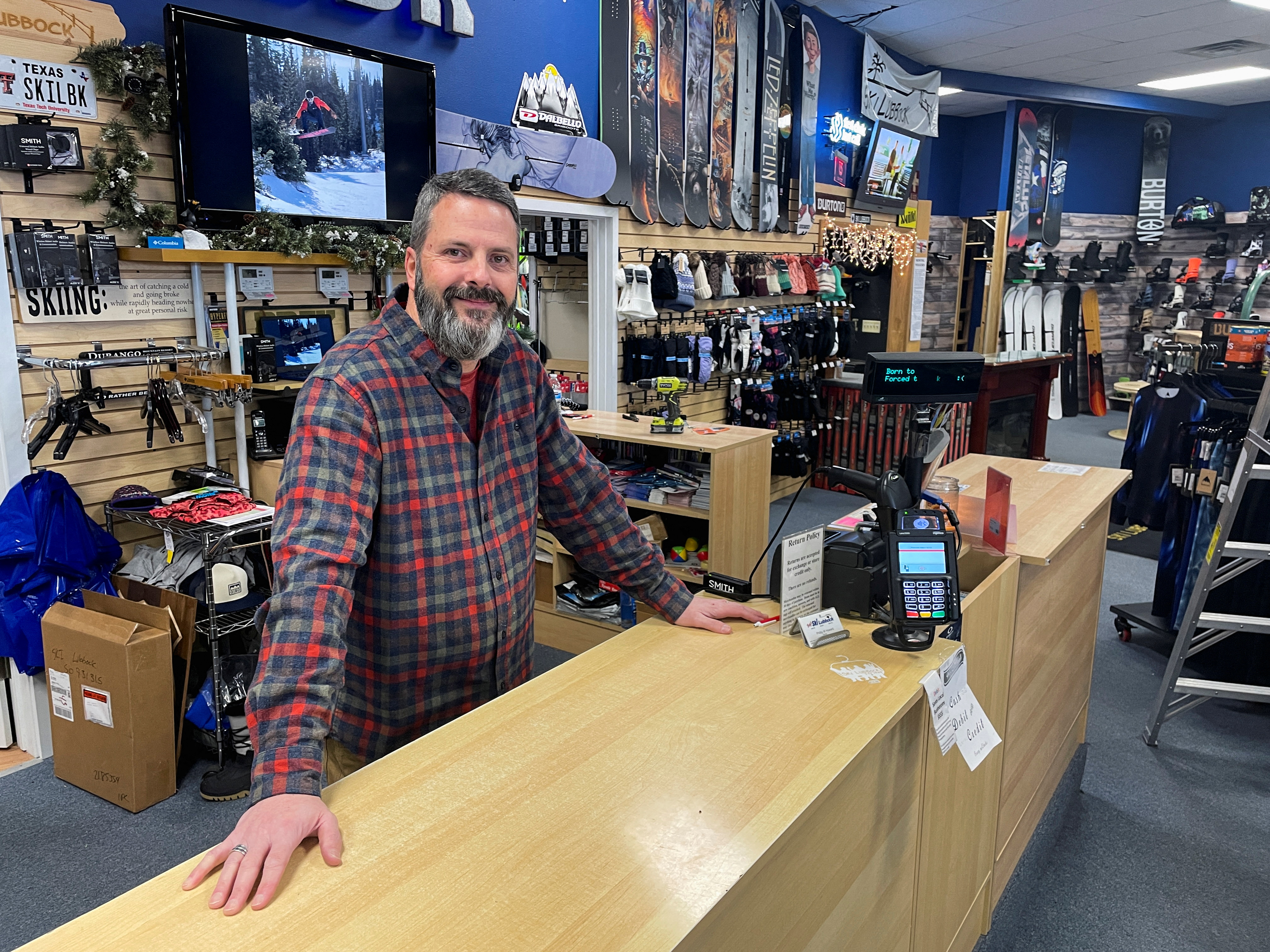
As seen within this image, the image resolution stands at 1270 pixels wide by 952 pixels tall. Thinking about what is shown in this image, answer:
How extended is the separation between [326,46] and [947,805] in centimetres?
370

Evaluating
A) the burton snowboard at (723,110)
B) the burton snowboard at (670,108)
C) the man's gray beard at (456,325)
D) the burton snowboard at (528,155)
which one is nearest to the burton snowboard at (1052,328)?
the burton snowboard at (723,110)

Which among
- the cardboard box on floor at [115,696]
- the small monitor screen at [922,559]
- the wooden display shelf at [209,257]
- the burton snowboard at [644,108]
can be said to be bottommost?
the cardboard box on floor at [115,696]

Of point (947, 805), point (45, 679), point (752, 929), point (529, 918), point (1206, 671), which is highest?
point (529, 918)

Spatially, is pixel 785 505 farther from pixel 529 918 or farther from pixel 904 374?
pixel 529 918

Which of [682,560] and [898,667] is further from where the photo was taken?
[682,560]

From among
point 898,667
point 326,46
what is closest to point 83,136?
point 326,46

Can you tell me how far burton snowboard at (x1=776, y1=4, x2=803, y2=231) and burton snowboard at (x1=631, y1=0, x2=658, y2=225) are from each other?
152 cm

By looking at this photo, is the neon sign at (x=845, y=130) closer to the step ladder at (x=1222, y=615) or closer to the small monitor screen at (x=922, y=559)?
the step ladder at (x=1222, y=615)

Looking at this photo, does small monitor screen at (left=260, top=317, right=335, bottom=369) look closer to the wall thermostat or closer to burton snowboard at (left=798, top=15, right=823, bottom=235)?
the wall thermostat

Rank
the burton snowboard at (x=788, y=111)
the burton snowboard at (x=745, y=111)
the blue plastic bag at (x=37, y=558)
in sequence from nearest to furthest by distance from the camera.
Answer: the blue plastic bag at (x=37, y=558) < the burton snowboard at (x=745, y=111) < the burton snowboard at (x=788, y=111)

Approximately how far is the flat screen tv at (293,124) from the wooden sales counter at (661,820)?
2.45 meters

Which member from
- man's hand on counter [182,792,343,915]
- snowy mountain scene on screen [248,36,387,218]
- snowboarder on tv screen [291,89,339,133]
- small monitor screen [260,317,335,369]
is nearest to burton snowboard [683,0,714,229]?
snowy mountain scene on screen [248,36,387,218]

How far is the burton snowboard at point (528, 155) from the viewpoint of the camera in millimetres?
4355

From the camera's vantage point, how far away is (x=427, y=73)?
163 inches
